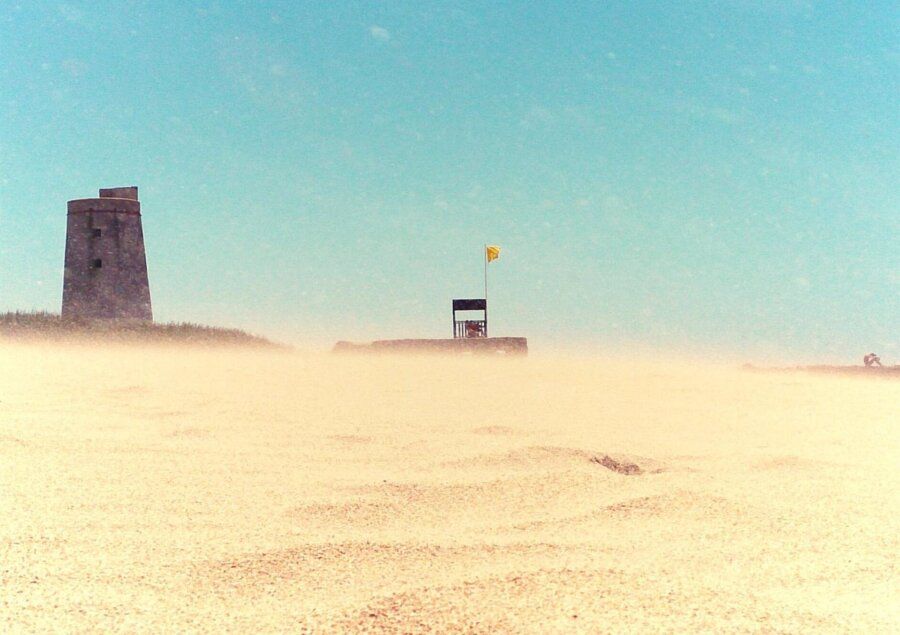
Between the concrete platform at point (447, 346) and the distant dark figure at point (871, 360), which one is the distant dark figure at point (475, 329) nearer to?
the concrete platform at point (447, 346)

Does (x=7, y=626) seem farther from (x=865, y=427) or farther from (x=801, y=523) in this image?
(x=865, y=427)

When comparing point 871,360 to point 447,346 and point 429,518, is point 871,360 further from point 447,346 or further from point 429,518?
point 429,518

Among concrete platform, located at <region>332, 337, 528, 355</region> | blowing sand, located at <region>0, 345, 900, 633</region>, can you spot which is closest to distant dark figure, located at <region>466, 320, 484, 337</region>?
concrete platform, located at <region>332, 337, 528, 355</region>

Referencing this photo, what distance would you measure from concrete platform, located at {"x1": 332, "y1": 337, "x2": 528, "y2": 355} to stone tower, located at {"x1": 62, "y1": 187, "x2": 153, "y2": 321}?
24.4ft


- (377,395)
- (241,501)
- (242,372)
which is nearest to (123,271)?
(242,372)

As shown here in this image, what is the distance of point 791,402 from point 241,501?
18.1 feet

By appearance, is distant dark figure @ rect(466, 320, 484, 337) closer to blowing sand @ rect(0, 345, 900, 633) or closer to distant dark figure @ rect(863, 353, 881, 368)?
distant dark figure @ rect(863, 353, 881, 368)

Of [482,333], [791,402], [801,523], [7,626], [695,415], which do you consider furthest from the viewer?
[482,333]

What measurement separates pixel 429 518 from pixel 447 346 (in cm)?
1282

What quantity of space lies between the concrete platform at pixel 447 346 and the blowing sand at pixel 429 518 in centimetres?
990

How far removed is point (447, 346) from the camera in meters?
15.6

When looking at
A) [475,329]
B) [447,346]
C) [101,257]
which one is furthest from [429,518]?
[101,257]

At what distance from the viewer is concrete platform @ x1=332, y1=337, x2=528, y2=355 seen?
50.6ft

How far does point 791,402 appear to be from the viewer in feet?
22.0
